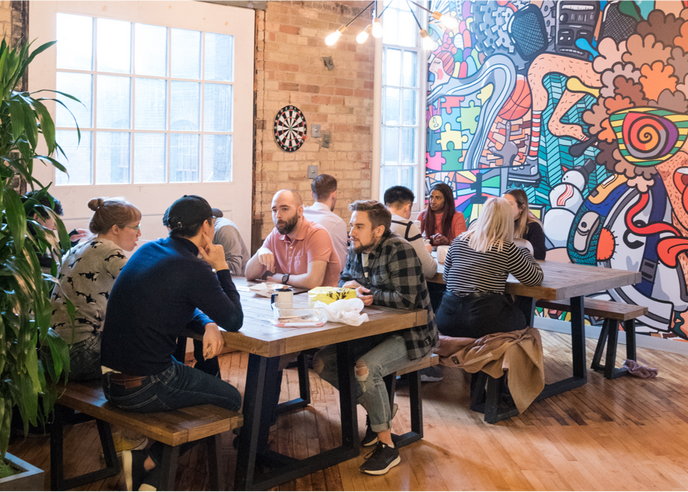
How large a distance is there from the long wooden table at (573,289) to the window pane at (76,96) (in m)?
2.64

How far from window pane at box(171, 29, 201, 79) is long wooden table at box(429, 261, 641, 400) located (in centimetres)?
243

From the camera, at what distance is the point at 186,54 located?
17.2 ft

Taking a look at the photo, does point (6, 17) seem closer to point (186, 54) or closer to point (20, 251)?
point (186, 54)

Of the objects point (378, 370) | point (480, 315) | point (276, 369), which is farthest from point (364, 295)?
point (480, 315)

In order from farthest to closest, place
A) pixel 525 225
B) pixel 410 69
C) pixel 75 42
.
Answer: pixel 410 69 → pixel 525 225 → pixel 75 42

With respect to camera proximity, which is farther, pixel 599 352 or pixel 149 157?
pixel 149 157

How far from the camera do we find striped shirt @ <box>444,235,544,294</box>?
3922 mm

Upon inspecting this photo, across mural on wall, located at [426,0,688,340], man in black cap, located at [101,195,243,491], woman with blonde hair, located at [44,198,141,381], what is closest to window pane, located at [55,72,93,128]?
woman with blonde hair, located at [44,198,141,381]

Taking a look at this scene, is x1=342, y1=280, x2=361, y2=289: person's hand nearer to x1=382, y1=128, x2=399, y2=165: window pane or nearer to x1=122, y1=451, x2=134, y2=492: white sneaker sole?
x1=122, y1=451, x2=134, y2=492: white sneaker sole

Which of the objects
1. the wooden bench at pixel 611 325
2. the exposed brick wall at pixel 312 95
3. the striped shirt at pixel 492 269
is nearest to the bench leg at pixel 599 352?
the wooden bench at pixel 611 325

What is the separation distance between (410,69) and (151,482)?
5299mm

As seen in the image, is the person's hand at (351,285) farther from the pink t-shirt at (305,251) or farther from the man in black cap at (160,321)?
the man in black cap at (160,321)

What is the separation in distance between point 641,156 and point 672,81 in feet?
2.00

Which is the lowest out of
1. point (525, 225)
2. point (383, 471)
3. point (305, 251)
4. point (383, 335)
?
point (383, 471)
